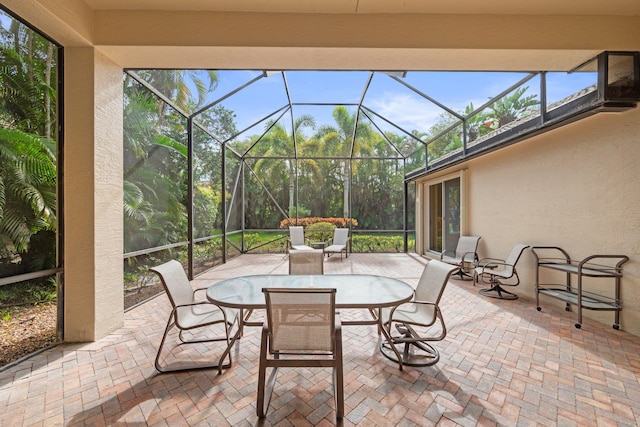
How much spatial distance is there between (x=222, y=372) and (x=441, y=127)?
697 cm

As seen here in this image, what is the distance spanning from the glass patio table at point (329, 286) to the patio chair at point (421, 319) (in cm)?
16

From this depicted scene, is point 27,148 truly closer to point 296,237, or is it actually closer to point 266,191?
point 296,237

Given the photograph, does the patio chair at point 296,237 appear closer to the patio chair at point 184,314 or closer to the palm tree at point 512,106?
the patio chair at point 184,314

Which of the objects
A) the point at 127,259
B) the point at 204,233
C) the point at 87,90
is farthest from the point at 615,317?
the point at 204,233

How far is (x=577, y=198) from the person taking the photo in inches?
144

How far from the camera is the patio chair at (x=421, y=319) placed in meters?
2.37

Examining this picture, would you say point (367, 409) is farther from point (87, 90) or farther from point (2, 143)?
point (87, 90)

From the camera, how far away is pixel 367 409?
1910 mm

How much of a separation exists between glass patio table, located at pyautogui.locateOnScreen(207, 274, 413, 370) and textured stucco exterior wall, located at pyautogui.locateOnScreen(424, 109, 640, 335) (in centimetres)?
269

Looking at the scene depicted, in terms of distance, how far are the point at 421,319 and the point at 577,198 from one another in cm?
310

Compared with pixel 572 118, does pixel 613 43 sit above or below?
above

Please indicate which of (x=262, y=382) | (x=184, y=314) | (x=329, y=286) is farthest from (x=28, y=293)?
(x=329, y=286)

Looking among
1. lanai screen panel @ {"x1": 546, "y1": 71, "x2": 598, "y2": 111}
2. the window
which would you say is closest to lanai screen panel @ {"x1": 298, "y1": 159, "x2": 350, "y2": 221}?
the window

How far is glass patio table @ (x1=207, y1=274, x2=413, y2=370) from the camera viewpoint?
216cm
